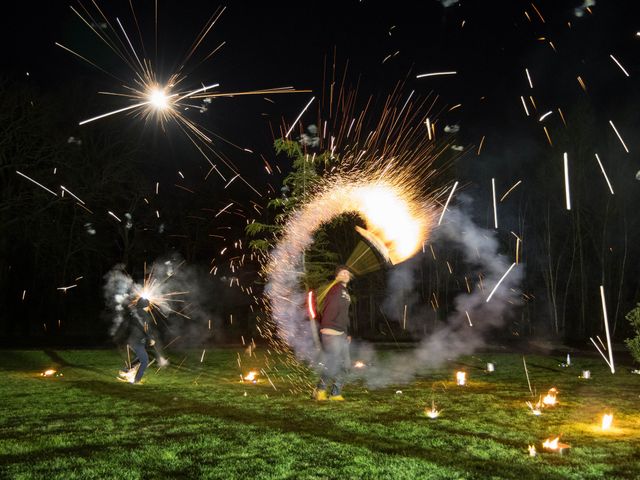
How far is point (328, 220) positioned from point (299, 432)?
2077 cm

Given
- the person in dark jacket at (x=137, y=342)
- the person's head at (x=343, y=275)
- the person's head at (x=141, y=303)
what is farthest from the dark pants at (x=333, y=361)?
the person's head at (x=141, y=303)

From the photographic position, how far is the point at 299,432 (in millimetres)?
7582

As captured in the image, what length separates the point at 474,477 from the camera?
226 inches

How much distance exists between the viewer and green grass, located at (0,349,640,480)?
599 centimetres

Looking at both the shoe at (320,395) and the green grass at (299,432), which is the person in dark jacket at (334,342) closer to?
the shoe at (320,395)

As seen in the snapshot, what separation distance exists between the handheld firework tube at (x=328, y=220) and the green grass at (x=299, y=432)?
3.44 metres

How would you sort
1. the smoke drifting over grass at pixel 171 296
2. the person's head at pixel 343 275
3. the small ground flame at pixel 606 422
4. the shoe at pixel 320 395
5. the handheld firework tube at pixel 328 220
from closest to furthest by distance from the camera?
the small ground flame at pixel 606 422, the shoe at pixel 320 395, the person's head at pixel 343 275, the handheld firework tube at pixel 328 220, the smoke drifting over grass at pixel 171 296

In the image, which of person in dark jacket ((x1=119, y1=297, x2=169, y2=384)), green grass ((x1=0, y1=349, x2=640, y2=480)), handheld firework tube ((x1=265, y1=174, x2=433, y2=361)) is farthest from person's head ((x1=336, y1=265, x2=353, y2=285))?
person in dark jacket ((x1=119, y1=297, x2=169, y2=384))

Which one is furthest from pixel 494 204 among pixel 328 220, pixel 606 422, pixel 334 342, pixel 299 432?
pixel 299 432

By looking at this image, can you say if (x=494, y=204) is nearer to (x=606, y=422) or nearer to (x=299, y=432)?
(x=606, y=422)

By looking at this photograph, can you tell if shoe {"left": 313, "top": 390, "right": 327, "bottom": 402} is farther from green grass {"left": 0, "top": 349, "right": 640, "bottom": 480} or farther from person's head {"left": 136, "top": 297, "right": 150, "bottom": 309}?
person's head {"left": 136, "top": 297, "right": 150, "bottom": 309}

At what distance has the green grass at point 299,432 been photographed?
5.99 metres

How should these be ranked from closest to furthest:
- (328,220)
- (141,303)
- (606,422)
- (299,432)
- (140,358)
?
(299,432) < (606,422) < (140,358) < (141,303) < (328,220)

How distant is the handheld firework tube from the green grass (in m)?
3.44
